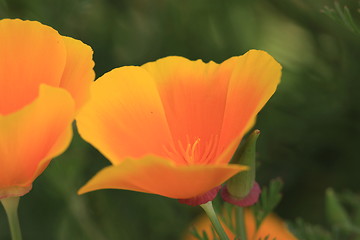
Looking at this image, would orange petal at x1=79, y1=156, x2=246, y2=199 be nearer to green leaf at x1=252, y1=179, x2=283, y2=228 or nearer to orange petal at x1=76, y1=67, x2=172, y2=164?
orange petal at x1=76, y1=67, x2=172, y2=164

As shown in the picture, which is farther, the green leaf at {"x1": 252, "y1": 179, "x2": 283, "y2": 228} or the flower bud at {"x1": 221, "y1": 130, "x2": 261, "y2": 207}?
the green leaf at {"x1": 252, "y1": 179, "x2": 283, "y2": 228}

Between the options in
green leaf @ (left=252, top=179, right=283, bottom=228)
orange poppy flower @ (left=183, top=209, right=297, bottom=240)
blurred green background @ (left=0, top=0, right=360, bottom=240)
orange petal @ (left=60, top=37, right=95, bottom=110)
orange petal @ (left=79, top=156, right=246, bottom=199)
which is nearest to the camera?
orange petal @ (left=79, top=156, right=246, bottom=199)

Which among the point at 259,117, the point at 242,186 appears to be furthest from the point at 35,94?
the point at 259,117

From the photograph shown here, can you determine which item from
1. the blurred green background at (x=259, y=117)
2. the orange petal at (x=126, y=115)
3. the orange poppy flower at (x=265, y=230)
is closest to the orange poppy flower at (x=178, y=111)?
the orange petal at (x=126, y=115)

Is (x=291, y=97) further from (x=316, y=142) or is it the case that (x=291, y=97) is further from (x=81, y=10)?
(x=81, y=10)

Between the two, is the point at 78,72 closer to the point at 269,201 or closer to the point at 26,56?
the point at 26,56

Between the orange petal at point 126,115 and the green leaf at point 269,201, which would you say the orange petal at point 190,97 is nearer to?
the orange petal at point 126,115

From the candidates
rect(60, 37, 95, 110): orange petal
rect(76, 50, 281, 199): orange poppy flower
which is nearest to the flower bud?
rect(76, 50, 281, 199): orange poppy flower
